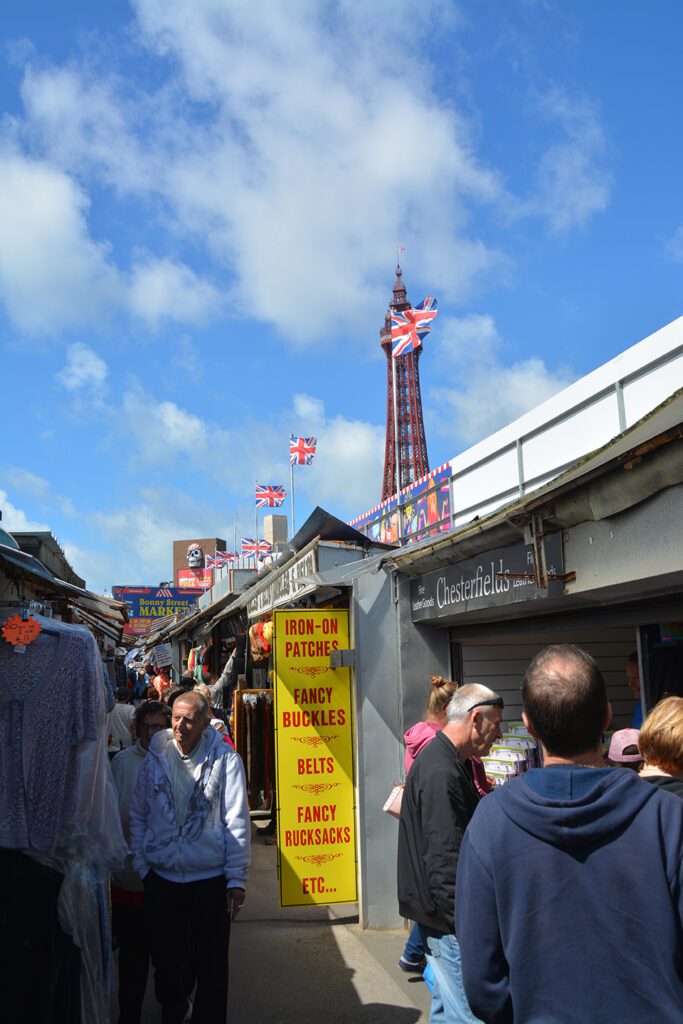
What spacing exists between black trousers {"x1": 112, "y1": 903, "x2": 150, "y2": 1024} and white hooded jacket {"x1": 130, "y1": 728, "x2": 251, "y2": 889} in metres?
0.49

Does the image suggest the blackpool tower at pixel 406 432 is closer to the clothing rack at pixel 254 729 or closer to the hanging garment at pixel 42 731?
the clothing rack at pixel 254 729

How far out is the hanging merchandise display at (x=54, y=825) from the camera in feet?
10.3

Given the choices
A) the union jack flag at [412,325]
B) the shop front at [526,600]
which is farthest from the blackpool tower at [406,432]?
the shop front at [526,600]

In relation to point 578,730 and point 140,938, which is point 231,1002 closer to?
point 140,938

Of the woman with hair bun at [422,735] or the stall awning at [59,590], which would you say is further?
the woman with hair bun at [422,735]

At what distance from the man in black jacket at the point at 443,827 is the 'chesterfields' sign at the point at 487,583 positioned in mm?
1014

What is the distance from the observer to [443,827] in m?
3.43

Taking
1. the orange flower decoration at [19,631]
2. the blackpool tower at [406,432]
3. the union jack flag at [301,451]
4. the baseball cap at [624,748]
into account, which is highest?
the blackpool tower at [406,432]

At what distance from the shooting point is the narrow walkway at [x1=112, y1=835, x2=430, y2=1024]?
4.88 m

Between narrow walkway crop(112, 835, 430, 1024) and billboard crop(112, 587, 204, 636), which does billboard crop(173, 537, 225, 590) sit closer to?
billboard crop(112, 587, 204, 636)

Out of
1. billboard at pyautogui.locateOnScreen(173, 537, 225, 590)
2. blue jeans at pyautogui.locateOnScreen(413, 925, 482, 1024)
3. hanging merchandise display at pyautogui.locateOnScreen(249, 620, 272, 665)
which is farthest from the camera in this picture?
billboard at pyautogui.locateOnScreen(173, 537, 225, 590)

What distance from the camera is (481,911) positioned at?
1.98 metres

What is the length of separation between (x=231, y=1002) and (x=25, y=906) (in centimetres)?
244

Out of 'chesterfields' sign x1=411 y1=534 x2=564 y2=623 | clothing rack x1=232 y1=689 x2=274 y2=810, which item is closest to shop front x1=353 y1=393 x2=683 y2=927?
'chesterfields' sign x1=411 y1=534 x2=564 y2=623
